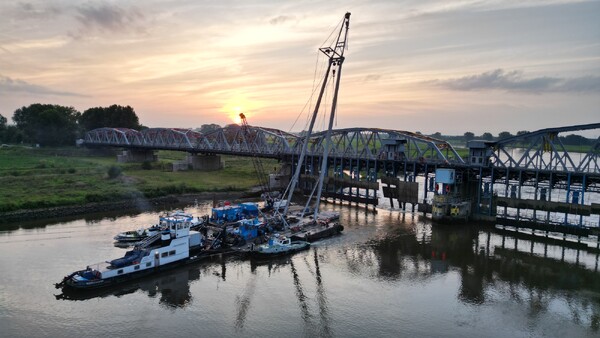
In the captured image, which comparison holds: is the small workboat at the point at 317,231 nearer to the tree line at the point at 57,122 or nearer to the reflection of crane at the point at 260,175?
the reflection of crane at the point at 260,175

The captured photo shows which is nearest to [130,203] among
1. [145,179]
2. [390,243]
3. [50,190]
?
[50,190]

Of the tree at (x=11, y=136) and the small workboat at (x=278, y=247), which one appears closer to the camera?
the small workboat at (x=278, y=247)

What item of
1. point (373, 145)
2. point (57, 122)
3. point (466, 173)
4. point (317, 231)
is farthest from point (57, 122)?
point (466, 173)

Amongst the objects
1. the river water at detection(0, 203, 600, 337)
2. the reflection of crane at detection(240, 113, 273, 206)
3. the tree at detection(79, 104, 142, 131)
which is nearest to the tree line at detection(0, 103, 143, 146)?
the tree at detection(79, 104, 142, 131)

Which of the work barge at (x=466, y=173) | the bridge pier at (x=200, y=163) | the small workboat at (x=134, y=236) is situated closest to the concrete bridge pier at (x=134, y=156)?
the bridge pier at (x=200, y=163)

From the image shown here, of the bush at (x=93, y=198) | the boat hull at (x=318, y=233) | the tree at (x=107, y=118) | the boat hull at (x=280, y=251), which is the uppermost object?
the tree at (x=107, y=118)

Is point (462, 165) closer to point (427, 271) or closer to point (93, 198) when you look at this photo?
point (427, 271)
